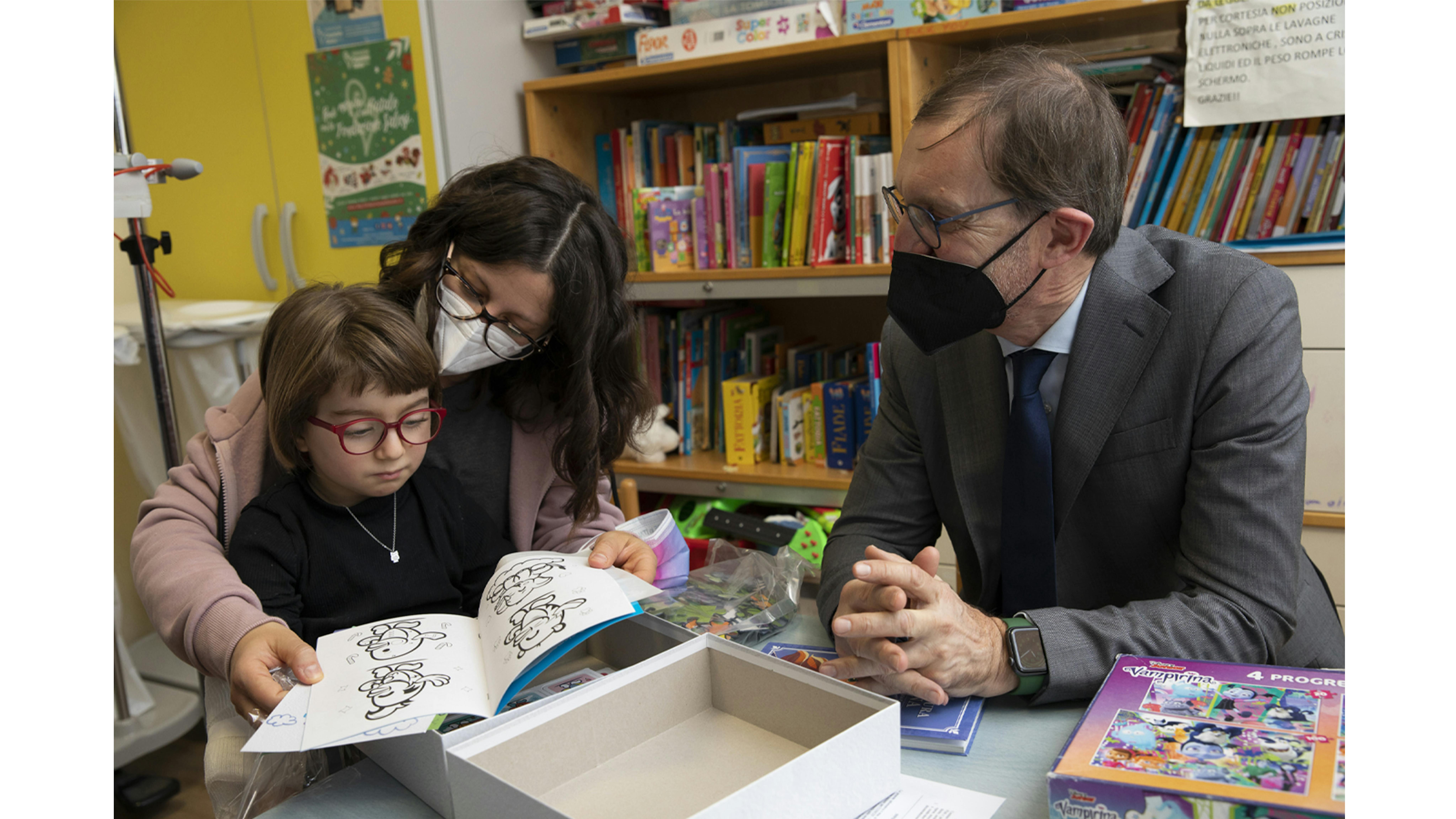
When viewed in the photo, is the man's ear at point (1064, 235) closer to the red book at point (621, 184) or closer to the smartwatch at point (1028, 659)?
the smartwatch at point (1028, 659)

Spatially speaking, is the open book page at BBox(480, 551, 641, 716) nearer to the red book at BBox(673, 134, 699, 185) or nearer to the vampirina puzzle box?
the vampirina puzzle box

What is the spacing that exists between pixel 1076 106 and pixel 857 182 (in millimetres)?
1137

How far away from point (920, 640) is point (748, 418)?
5.30 ft

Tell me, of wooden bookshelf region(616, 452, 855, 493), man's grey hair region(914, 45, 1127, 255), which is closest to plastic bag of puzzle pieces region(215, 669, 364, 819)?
man's grey hair region(914, 45, 1127, 255)

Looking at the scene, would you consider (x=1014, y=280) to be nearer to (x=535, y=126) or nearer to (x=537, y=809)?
(x=537, y=809)

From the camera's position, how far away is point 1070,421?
118cm

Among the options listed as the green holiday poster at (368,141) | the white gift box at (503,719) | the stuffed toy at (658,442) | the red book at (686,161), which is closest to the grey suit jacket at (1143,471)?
the white gift box at (503,719)

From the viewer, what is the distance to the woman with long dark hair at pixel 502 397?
113 centimetres

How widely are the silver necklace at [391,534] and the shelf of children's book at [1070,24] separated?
4.84ft

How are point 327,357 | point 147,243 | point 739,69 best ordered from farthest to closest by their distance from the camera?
point 739,69 < point 147,243 < point 327,357

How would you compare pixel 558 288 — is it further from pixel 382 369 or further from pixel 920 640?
pixel 920 640

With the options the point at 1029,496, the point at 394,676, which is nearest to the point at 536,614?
the point at 394,676

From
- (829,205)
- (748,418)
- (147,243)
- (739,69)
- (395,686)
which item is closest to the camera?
(395,686)

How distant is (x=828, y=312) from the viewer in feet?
8.96
